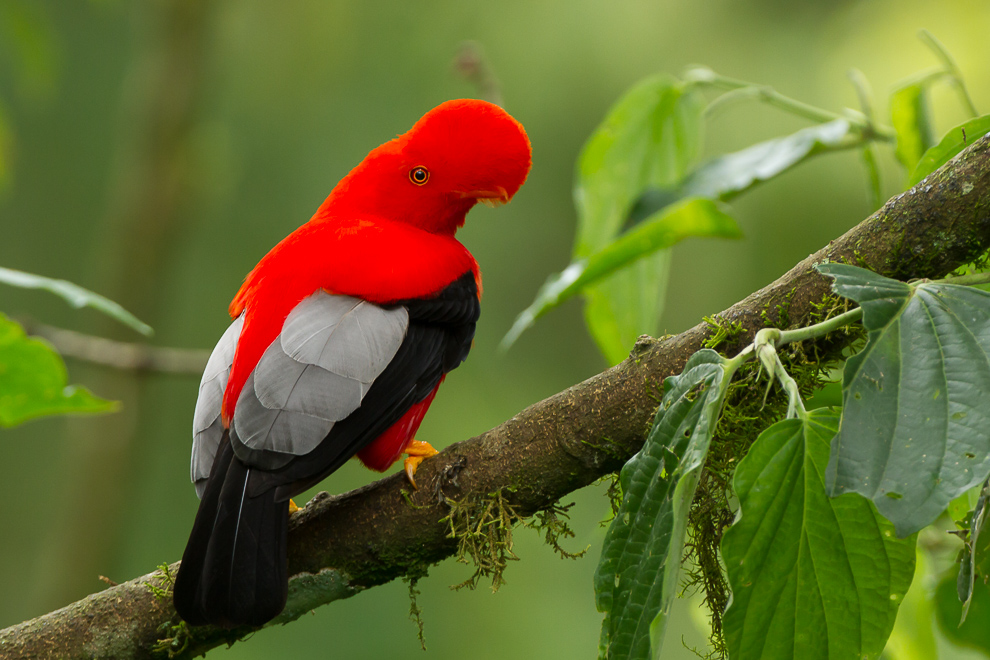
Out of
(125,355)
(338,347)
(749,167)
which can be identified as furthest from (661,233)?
(125,355)

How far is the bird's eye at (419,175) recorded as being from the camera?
2082mm

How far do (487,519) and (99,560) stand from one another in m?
3.98

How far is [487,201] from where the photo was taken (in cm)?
209

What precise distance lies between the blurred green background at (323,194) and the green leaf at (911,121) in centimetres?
170

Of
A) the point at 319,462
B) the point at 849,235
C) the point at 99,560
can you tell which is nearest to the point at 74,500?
the point at 99,560

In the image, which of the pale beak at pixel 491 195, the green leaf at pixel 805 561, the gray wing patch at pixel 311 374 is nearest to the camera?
the green leaf at pixel 805 561

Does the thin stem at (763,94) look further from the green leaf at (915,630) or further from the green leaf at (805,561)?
the green leaf at (805,561)

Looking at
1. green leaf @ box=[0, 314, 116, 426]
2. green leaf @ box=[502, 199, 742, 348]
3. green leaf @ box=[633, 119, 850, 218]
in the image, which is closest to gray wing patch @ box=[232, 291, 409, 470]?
green leaf @ box=[0, 314, 116, 426]

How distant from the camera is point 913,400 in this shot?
889mm

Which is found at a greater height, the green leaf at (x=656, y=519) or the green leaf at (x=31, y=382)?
the green leaf at (x=656, y=519)

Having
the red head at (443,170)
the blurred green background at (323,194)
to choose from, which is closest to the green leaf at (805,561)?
the red head at (443,170)

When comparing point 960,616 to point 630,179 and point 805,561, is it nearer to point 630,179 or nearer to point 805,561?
point 805,561

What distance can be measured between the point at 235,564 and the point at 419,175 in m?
1.06

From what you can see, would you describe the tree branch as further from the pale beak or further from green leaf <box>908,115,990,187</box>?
the pale beak
